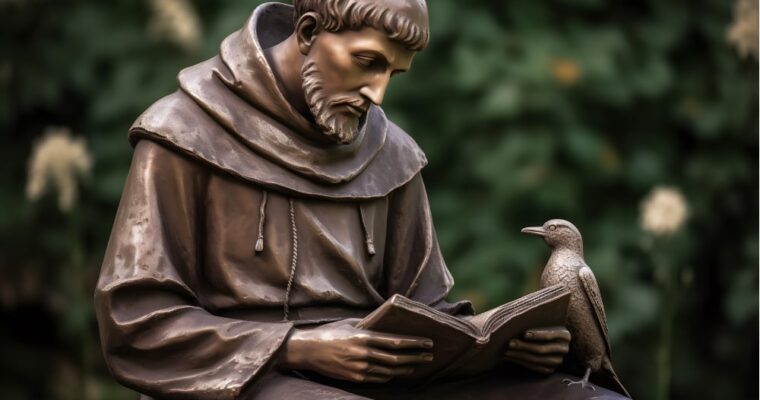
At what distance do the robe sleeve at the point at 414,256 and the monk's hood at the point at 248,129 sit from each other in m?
0.24

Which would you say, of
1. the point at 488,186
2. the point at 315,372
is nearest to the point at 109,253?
the point at 315,372

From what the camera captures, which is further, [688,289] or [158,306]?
[688,289]

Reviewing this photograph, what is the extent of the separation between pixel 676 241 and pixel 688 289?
53 cm

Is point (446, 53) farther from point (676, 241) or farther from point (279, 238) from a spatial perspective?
point (279, 238)

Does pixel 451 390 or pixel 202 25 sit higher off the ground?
pixel 202 25

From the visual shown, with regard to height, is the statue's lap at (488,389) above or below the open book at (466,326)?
below

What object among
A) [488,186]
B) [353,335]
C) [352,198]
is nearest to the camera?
[353,335]

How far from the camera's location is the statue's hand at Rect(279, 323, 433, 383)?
534 centimetres

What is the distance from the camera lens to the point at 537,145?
9609 mm

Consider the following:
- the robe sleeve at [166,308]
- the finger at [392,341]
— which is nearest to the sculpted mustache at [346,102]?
the robe sleeve at [166,308]

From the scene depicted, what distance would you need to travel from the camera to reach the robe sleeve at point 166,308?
17.7 ft

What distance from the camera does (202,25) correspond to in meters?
10.1

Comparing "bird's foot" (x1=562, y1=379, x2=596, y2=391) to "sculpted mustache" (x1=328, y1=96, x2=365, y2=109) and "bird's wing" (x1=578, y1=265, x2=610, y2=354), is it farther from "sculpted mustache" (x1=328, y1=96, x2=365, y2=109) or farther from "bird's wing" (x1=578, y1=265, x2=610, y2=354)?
"sculpted mustache" (x1=328, y1=96, x2=365, y2=109)

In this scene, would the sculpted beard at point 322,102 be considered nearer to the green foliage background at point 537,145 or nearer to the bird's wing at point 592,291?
the bird's wing at point 592,291
